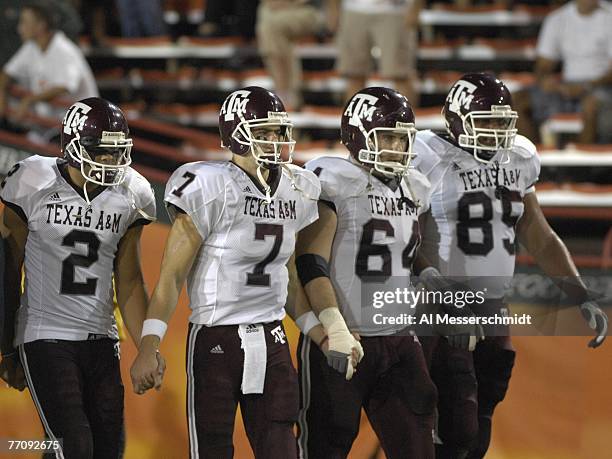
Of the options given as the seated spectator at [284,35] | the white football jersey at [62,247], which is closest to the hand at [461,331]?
the white football jersey at [62,247]

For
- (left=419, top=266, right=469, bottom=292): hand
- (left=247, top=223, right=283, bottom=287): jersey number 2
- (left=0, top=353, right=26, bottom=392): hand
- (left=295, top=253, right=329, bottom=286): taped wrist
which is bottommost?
(left=0, top=353, right=26, bottom=392): hand

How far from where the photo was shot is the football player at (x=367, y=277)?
454 cm

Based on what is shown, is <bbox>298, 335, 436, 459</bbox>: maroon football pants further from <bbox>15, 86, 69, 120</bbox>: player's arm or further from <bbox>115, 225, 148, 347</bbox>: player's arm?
<bbox>15, 86, 69, 120</bbox>: player's arm

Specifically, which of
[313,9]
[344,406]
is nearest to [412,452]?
[344,406]

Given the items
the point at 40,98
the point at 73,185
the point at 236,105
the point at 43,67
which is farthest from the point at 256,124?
the point at 43,67

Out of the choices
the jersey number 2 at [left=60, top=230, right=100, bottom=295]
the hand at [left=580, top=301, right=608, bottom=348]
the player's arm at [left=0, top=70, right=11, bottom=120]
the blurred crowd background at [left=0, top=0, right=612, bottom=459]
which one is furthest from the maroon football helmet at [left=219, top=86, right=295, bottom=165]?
the player's arm at [left=0, top=70, right=11, bottom=120]

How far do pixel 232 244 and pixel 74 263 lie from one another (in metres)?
0.55

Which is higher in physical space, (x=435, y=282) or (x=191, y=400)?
(x=435, y=282)

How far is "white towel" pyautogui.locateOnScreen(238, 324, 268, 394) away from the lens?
4.29 m

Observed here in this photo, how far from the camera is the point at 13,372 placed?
178 inches

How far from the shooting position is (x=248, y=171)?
4.42m

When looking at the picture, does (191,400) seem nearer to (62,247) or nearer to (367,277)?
(62,247)

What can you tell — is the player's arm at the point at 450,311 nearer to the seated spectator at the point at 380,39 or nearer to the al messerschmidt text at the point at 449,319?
the al messerschmidt text at the point at 449,319

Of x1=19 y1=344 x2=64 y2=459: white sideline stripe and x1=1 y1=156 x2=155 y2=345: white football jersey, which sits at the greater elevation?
x1=1 y1=156 x2=155 y2=345: white football jersey
